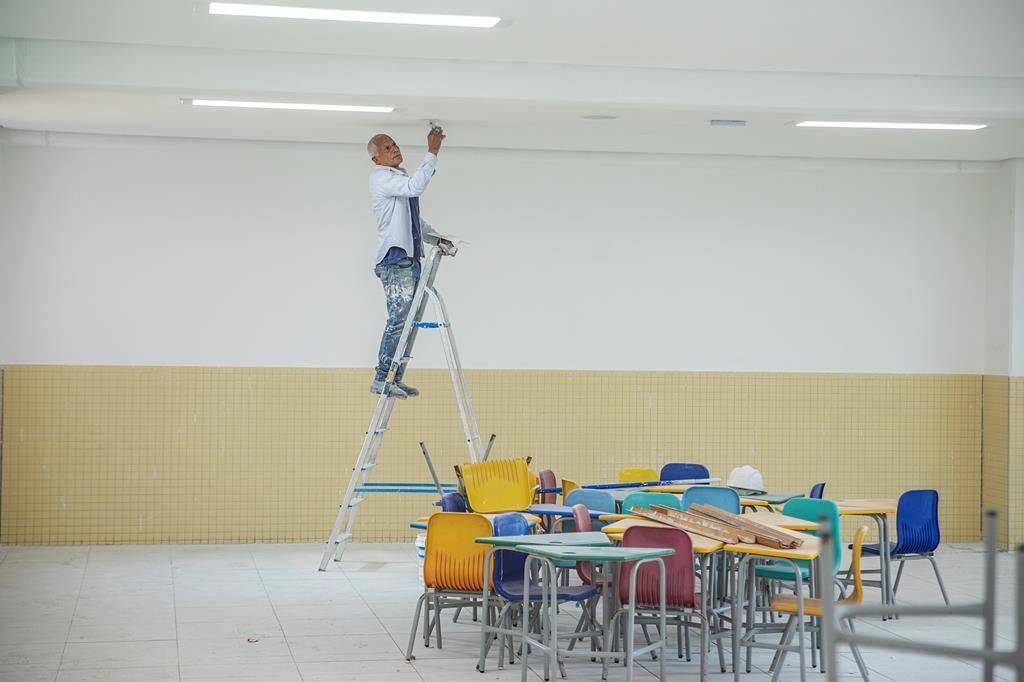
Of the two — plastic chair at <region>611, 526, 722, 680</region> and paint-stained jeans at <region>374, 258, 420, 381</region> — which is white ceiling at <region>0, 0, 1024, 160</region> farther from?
plastic chair at <region>611, 526, 722, 680</region>

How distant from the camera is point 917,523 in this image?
8.12m

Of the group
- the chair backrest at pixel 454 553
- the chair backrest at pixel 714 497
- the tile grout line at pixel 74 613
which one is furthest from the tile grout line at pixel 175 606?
the chair backrest at pixel 714 497

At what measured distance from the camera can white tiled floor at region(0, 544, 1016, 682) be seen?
6.44 m

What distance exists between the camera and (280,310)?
10.6m

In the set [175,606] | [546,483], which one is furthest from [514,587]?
[175,606]

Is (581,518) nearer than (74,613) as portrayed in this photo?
Yes

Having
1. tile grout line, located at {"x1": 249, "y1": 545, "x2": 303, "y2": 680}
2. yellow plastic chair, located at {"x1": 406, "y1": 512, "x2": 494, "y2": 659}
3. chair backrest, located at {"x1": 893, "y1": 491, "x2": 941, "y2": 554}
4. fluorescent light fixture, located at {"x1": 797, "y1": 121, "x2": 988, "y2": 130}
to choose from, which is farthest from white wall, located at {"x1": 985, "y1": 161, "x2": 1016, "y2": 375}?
tile grout line, located at {"x1": 249, "y1": 545, "x2": 303, "y2": 680}

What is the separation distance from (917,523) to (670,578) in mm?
2796

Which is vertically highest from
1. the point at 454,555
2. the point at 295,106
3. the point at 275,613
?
the point at 295,106

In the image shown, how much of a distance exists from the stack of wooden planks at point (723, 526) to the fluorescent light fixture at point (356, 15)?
3056 millimetres

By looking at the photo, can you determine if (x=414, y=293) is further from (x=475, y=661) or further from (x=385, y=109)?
(x=475, y=661)

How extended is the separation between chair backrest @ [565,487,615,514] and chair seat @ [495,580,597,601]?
1.04 meters

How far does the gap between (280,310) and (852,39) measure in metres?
5.60

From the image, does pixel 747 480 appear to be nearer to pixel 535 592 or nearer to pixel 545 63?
pixel 535 592
